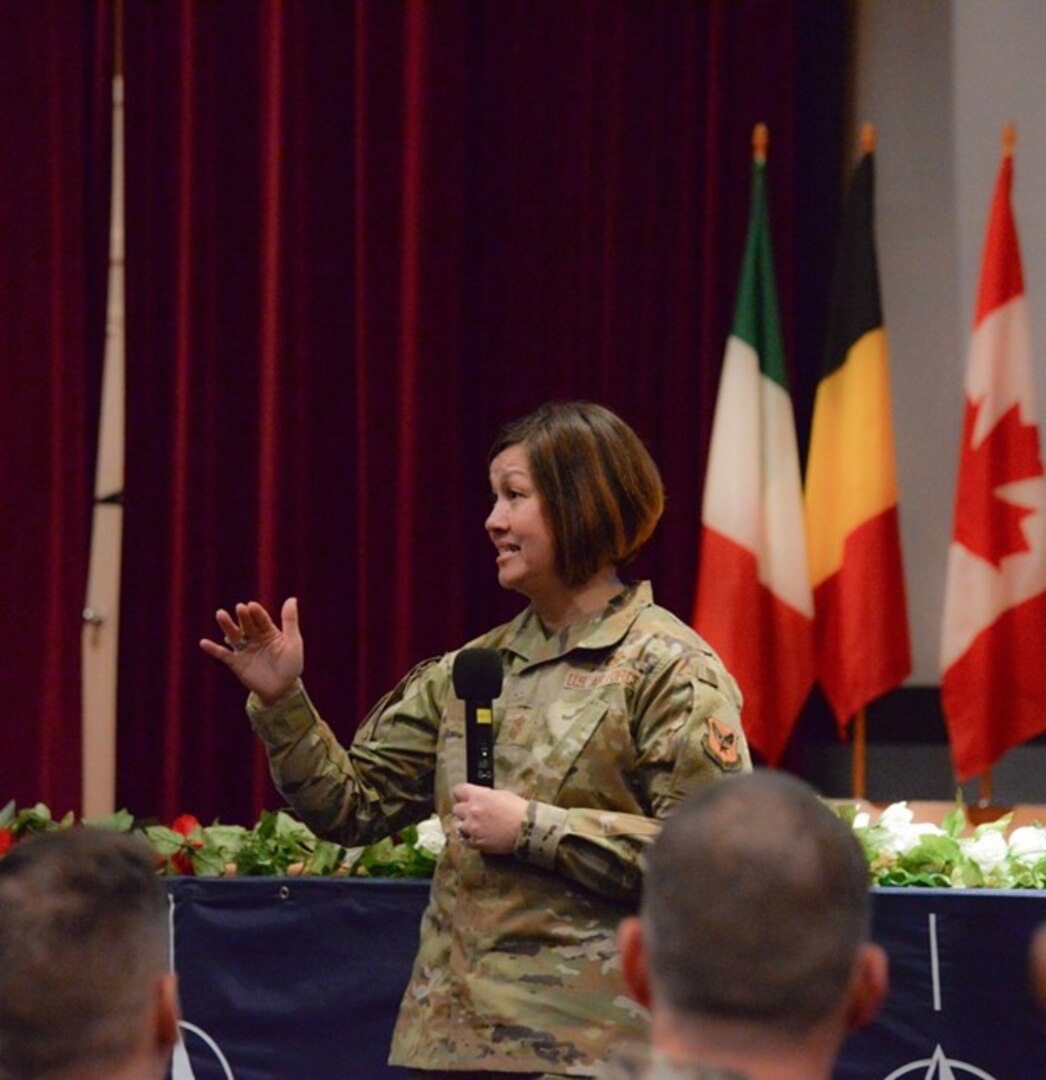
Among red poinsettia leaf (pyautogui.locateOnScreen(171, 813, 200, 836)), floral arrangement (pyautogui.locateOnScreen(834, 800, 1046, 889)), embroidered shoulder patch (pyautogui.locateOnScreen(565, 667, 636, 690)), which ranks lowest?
red poinsettia leaf (pyautogui.locateOnScreen(171, 813, 200, 836))

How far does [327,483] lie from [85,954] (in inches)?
172

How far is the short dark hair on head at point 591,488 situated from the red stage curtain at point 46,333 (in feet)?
10.9

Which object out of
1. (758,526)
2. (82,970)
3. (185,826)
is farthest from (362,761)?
(758,526)

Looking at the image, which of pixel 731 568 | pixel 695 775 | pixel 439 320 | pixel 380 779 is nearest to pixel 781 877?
pixel 695 775

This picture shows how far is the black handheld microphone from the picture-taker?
2.88 m

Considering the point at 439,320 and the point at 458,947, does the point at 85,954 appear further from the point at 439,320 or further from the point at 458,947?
the point at 439,320

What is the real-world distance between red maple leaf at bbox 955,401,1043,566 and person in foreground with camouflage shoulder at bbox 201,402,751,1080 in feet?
Answer: 8.60

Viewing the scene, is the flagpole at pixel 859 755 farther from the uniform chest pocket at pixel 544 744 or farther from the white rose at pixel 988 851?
the uniform chest pocket at pixel 544 744

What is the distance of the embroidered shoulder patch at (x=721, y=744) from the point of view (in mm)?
2838

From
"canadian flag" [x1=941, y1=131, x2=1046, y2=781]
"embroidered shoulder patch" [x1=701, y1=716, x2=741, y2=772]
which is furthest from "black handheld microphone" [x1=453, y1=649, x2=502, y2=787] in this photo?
"canadian flag" [x1=941, y1=131, x2=1046, y2=781]

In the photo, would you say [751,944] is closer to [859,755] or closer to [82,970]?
[82,970]

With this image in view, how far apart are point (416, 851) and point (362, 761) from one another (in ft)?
2.48

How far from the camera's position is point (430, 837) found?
3.92m

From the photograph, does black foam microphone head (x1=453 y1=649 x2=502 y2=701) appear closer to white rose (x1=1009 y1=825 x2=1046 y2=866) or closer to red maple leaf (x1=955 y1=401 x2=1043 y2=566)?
white rose (x1=1009 y1=825 x2=1046 y2=866)
